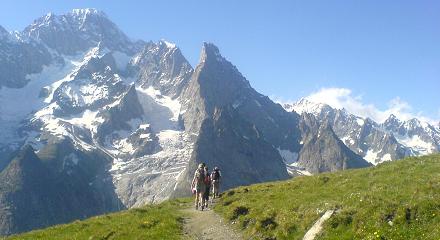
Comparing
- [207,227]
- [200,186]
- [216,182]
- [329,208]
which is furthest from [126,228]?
[216,182]

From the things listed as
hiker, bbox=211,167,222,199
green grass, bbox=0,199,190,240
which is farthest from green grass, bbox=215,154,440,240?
hiker, bbox=211,167,222,199

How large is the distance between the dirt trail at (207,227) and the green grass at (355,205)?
78 cm

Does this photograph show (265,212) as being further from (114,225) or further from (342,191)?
(114,225)

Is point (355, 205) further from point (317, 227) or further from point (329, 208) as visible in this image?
point (317, 227)

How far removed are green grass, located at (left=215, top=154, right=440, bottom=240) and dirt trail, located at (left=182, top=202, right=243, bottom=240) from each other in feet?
2.54

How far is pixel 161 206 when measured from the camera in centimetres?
5338

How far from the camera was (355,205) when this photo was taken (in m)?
33.4

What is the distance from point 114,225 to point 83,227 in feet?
9.85

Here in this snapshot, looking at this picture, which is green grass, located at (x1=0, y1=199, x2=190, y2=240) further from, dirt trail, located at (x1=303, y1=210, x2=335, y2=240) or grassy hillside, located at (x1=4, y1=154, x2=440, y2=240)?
dirt trail, located at (x1=303, y1=210, x2=335, y2=240)

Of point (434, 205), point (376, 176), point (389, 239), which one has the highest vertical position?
point (376, 176)

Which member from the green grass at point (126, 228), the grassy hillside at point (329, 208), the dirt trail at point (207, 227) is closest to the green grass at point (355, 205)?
the grassy hillside at point (329, 208)

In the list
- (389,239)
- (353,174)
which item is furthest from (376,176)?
(389,239)

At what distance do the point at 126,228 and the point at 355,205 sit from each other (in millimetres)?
16733

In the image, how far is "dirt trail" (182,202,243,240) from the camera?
36.9m
